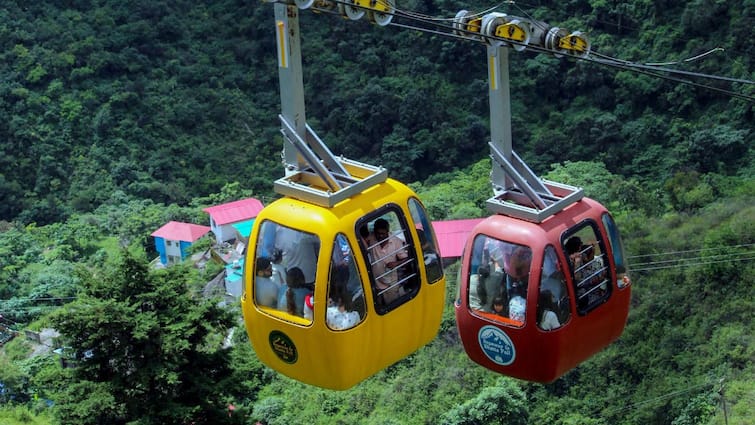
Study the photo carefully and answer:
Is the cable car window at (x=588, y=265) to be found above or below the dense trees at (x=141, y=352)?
above

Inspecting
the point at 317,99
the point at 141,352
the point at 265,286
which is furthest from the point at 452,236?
the point at 265,286

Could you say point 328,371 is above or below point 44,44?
above

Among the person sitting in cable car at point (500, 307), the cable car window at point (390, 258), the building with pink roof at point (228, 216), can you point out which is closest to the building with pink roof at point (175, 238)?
the building with pink roof at point (228, 216)

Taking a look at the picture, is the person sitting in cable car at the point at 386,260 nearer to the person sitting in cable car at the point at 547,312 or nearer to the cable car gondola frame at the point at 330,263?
the cable car gondola frame at the point at 330,263

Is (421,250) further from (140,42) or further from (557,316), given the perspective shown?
(140,42)

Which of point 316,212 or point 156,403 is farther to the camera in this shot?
point 156,403

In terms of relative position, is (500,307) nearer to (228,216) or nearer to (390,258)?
(390,258)

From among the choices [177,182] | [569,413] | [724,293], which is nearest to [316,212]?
[569,413]
